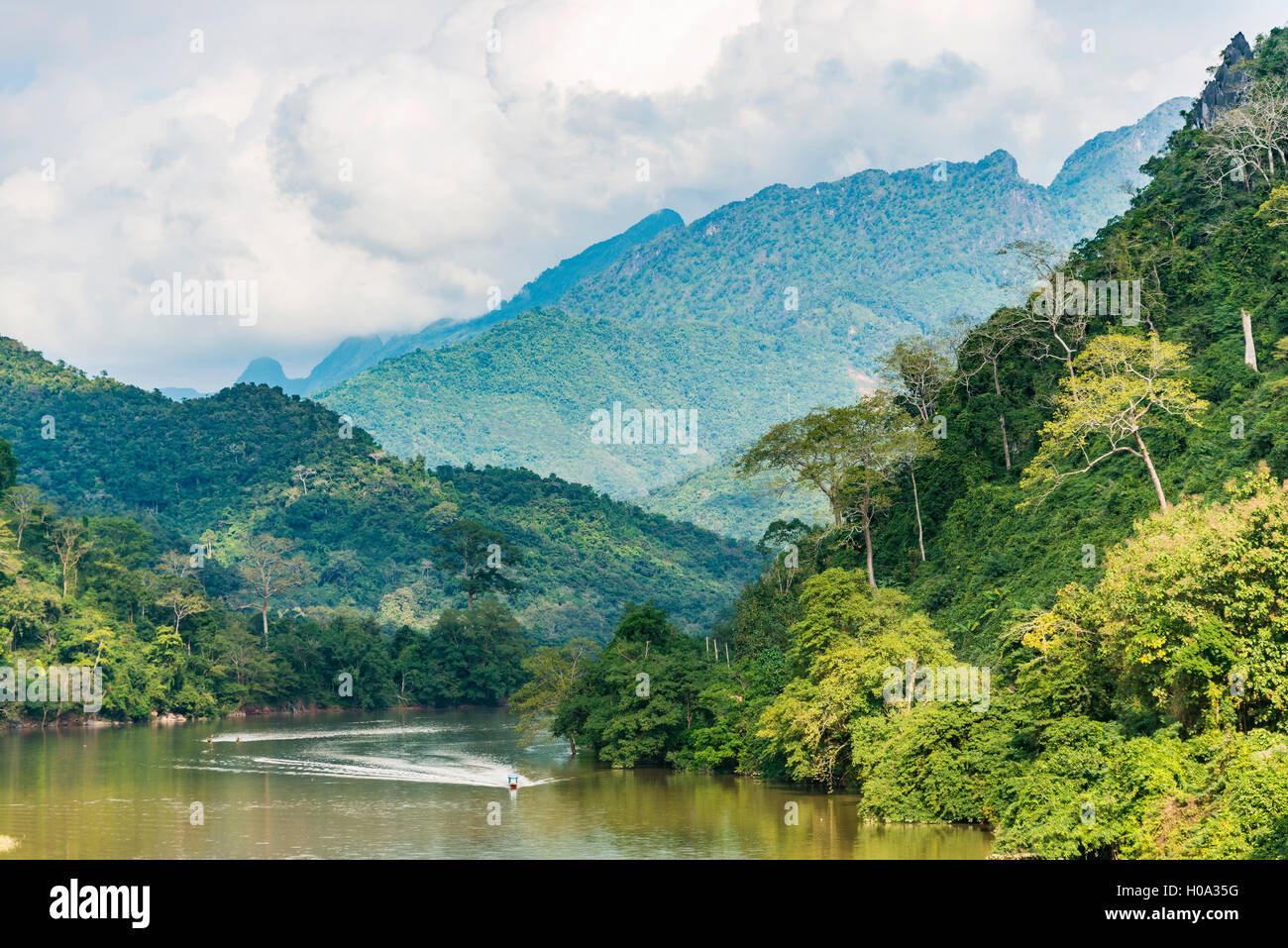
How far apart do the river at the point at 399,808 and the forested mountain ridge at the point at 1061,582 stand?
1.93 metres

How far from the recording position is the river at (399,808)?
2444 centimetres

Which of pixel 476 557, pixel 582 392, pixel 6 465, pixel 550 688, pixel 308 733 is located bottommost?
pixel 308 733

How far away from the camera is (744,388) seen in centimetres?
18725

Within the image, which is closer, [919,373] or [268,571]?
[919,373]

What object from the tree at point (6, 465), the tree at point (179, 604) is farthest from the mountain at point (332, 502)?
the tree at point (6, 465)

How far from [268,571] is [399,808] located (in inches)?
2186

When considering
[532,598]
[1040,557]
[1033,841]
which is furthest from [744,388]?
[1033,841]

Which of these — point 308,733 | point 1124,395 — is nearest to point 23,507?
point 308,733

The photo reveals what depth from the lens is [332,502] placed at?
103562 millimetres

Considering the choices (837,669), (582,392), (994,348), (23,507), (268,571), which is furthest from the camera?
(582,392)

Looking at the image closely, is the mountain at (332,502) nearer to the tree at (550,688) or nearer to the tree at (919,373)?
the tree at (550,688)

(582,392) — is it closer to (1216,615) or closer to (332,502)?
(332,502)
